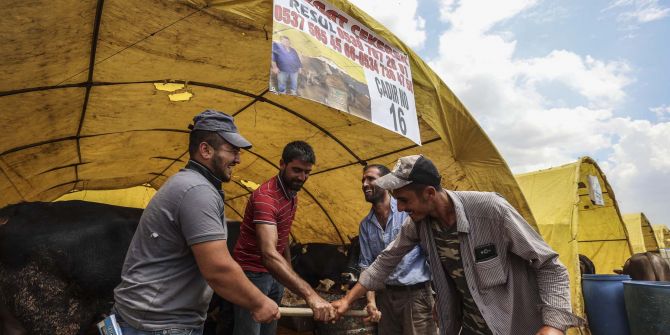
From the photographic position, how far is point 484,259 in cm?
237

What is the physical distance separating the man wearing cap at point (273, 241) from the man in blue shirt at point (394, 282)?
87 centimetres

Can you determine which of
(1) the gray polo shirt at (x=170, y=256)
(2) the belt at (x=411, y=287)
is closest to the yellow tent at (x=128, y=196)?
(2) the belt at (x=411, y=287)

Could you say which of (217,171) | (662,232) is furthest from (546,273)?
(662,232)

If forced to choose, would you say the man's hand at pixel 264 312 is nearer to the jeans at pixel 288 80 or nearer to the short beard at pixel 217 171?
the short beard at pixel 217 171

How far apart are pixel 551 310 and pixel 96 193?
9.18 m

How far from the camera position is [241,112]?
507cm

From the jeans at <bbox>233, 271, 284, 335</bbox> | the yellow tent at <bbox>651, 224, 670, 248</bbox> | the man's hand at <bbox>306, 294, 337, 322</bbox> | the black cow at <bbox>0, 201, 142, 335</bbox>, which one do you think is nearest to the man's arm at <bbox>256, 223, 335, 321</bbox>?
the man's hand at <bbox>306, 294, 337, 322</bbox>

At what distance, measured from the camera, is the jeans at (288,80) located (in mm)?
3053

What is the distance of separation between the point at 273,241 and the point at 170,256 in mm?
1160

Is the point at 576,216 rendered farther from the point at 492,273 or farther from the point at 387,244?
the point at 492,273

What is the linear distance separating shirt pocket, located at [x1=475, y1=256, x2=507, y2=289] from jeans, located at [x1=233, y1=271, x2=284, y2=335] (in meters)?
1.69

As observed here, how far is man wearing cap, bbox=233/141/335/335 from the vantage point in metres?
2.96

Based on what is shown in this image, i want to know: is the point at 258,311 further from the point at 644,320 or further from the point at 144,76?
the point at 644,320

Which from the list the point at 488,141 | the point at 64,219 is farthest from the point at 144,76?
the point at 488,141
